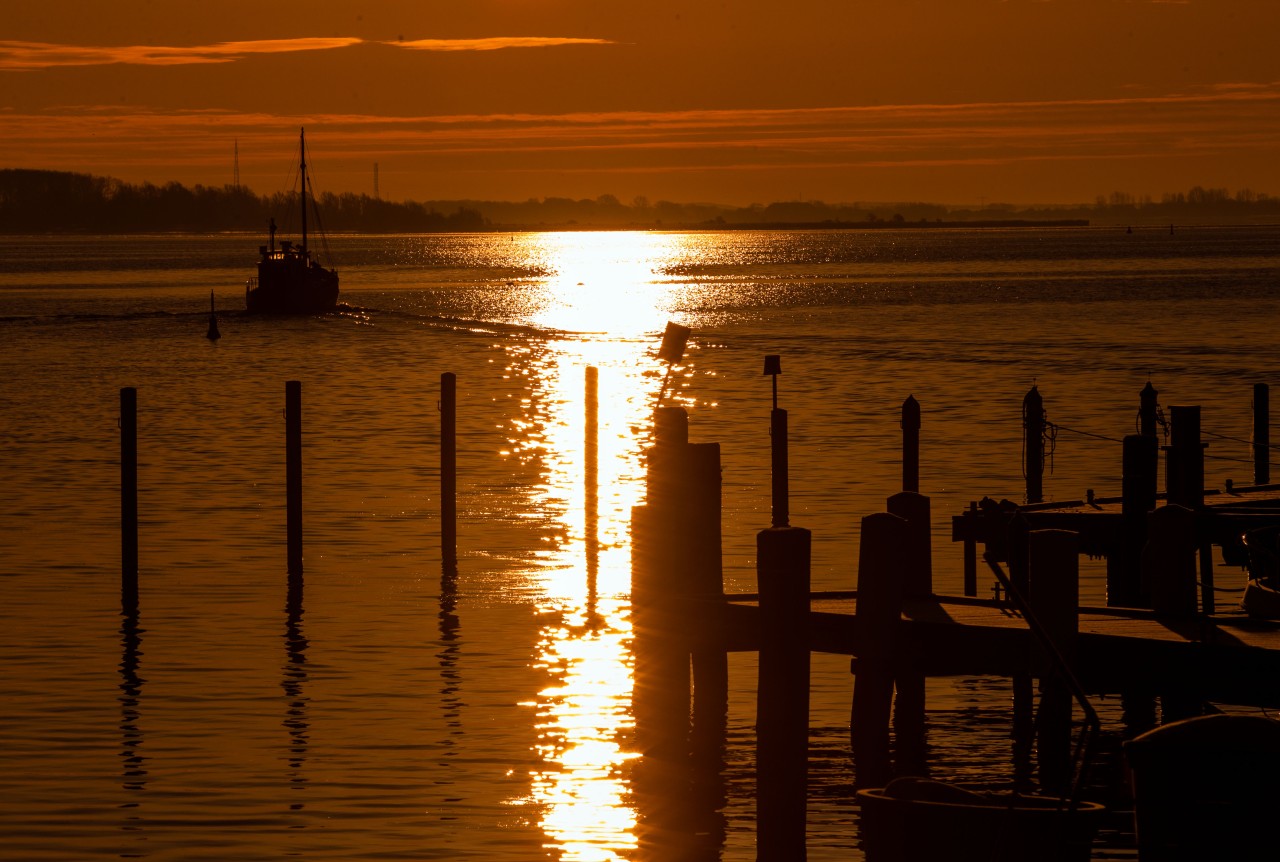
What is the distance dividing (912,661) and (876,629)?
611 millimetres

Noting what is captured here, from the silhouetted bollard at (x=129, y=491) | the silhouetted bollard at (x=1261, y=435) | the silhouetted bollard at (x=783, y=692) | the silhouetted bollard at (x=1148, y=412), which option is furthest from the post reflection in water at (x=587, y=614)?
the silhouetted bollard at (x=1261, y=435)

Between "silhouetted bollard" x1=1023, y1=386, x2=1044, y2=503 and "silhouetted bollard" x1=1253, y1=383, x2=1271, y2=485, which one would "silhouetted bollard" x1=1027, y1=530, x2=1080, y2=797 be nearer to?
"silhouetted bollard" x1=1023, y1=386, x2=1044, y2=503

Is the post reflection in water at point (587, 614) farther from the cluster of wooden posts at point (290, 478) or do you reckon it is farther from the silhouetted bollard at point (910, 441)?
the silhouetted bollard at point (910, 441)

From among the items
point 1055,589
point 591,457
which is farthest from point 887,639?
point 591,457

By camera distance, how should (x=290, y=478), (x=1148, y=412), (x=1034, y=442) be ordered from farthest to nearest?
(x=1148, y=412)
(x=1034, y=442)
(x=290, y=478)

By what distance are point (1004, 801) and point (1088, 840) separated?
0.72 metres

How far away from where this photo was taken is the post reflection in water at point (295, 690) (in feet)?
58.9

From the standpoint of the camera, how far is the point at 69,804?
17203 mm

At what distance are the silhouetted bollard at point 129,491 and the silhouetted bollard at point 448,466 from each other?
13.1 ft

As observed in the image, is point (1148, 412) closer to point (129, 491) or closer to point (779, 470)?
point (779, 470)

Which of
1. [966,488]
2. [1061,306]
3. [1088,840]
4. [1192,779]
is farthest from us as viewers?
[1061,306]

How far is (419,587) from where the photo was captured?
2744 centimetres

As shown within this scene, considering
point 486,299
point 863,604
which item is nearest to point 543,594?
point 863,604

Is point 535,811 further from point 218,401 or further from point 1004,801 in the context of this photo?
point 218,401
